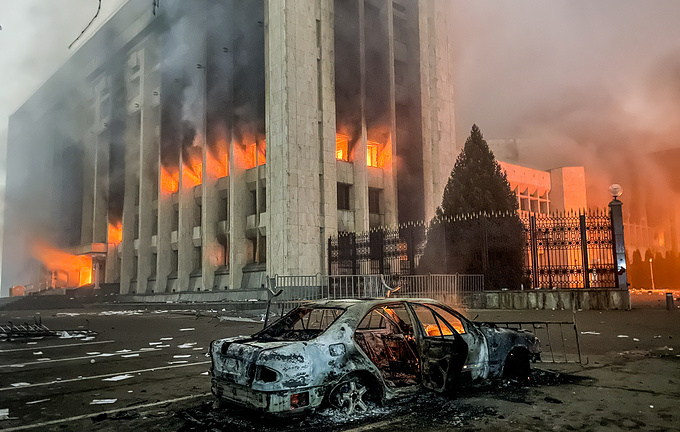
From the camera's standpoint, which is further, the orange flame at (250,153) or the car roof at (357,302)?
the orange flame at (250,153)

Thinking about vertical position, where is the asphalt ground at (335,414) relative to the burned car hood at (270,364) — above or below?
below

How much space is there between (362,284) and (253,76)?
1420 cm

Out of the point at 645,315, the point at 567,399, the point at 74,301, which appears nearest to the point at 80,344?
the point at 567,399

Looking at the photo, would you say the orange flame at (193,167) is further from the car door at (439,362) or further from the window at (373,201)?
the car door at (439,362)

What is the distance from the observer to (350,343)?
186 inches

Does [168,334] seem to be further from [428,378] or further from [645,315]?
[645,315]

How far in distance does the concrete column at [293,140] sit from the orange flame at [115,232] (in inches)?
975

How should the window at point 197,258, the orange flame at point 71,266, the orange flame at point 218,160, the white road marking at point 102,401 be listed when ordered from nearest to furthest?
the white road marking at point 102,401, the orange flame at point 218,160, the window at point 197,258, the orange flame at point 71,266

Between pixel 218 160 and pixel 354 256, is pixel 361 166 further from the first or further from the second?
pixel 218 160

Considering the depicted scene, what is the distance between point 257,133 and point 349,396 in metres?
25.2

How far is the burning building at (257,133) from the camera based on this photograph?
2447 cm

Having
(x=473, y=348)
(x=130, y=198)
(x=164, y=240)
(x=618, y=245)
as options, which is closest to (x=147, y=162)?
(x=130, y=198)

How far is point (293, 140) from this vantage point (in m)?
24.0

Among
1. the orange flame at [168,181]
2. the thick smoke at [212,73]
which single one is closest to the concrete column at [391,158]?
the thick smoke at [212,73]
